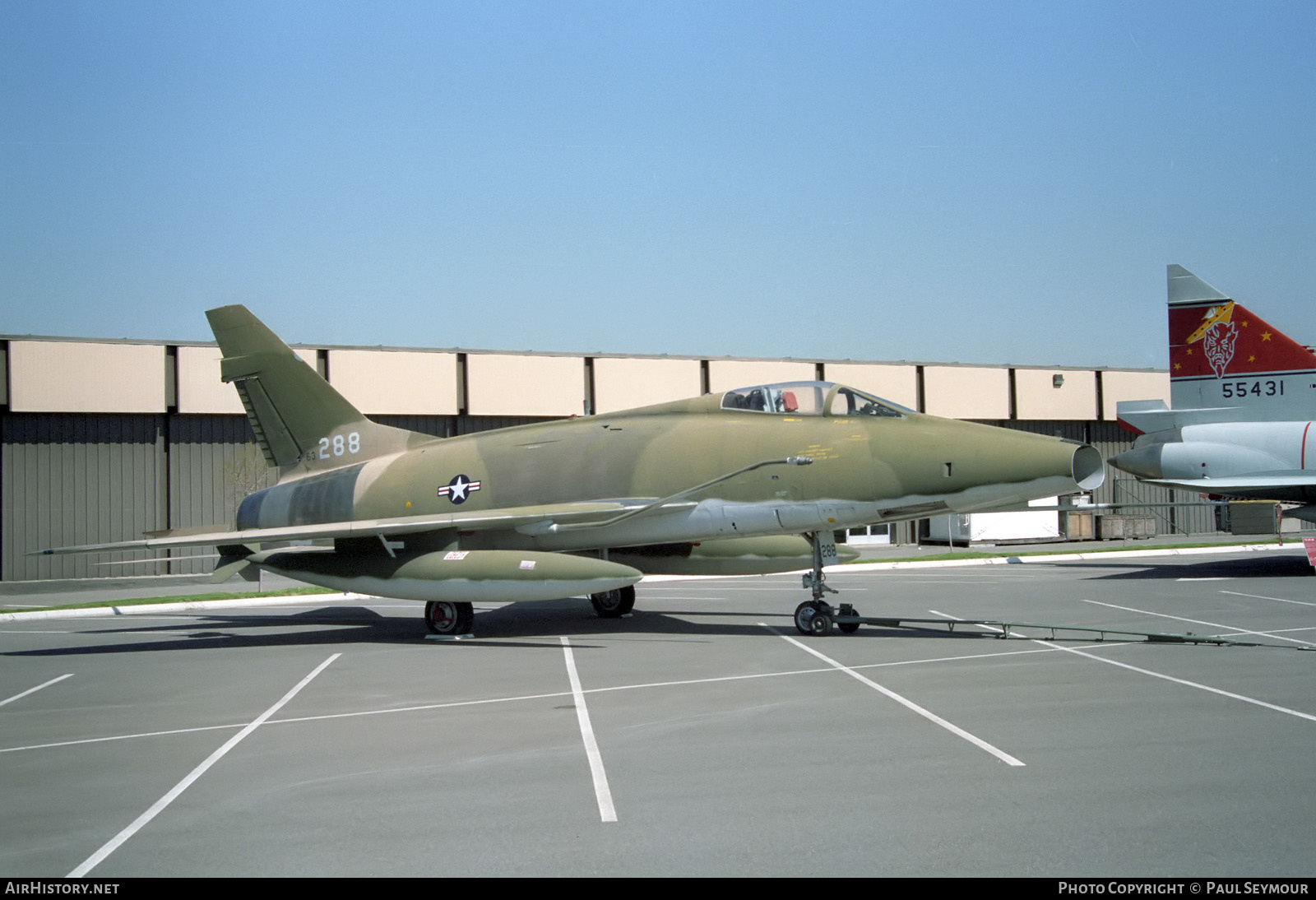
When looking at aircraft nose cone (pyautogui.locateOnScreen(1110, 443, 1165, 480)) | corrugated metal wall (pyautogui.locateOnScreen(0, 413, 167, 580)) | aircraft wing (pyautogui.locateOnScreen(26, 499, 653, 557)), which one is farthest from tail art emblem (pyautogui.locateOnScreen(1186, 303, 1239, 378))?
corrugated metal wall (pyautogui.locateOnScreen(0, 413, 167, 580))

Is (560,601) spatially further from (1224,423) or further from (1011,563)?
(1224,423)

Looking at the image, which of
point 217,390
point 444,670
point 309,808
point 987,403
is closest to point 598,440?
point 444,670

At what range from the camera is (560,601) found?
1945 cm

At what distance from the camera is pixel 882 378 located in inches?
1423

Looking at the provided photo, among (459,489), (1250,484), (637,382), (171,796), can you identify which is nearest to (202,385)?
(637,382)

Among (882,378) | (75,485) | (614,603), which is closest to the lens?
(614,603)

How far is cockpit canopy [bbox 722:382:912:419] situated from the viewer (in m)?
13.0

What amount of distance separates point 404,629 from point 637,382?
1989 cm

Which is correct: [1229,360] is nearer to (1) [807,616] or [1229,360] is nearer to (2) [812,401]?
(2) [812,401]

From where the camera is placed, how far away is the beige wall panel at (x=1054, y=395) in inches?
1486

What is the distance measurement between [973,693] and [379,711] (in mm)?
5130

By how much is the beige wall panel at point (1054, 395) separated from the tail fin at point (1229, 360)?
1303 cm

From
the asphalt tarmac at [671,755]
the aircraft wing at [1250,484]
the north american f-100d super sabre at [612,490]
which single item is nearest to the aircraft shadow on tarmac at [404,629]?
the asphalt tarmac at [671,755]

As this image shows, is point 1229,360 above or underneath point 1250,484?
above
